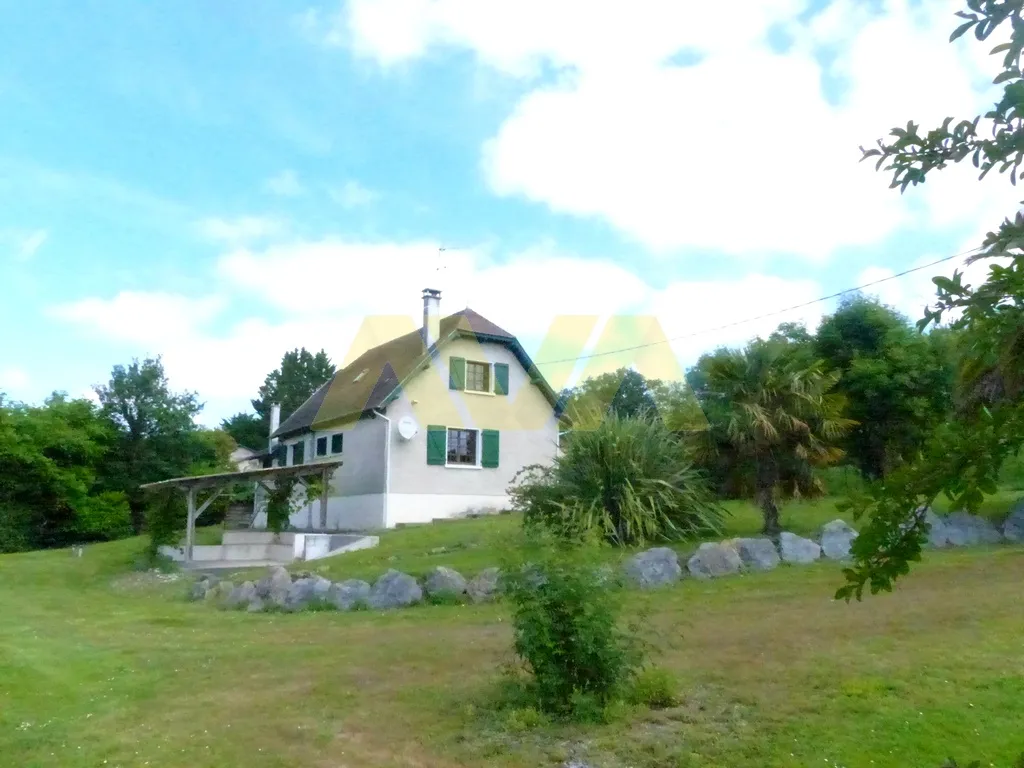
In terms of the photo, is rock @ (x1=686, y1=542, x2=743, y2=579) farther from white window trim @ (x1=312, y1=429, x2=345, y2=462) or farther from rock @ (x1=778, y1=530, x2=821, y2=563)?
white window trim @ (x1=312, y1=429, x2=345, y2=462)

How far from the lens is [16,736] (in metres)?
6.57

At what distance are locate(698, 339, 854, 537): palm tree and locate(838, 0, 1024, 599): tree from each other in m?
11.5

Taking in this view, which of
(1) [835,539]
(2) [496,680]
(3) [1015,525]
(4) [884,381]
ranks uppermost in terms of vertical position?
(4) [884,381]

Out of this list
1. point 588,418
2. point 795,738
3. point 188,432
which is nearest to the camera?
point 795,738

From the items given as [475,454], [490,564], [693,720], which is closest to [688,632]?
[693,720]

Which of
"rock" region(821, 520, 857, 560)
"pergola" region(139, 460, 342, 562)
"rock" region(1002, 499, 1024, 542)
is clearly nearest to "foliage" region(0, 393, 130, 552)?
"pergola" region(139, 460, 342, 562)

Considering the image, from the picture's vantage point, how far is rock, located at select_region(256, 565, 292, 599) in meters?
13.4

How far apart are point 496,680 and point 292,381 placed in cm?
5063

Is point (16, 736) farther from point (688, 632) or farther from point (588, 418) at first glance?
point (588, 418)

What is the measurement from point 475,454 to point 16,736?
1832 cm

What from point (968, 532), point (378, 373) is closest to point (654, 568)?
point (968, 532)

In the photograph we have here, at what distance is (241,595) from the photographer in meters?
13.8

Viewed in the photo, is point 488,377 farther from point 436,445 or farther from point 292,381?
point 292,381

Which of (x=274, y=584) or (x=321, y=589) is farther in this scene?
(x=274, y=584)
